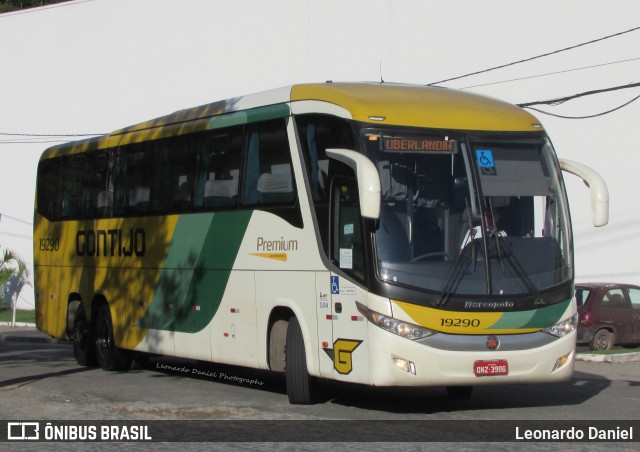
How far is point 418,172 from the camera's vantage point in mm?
11469

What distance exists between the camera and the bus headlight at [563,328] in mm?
11562

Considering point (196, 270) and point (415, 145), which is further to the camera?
point (196, 270)

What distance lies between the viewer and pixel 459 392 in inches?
525

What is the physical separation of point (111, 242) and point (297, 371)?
5.92m

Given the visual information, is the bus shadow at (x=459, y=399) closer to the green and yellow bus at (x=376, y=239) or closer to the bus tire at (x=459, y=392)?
the bus tire at (x=459, y=392)

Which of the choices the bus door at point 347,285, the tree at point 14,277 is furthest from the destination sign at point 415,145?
the tree at point 14,277

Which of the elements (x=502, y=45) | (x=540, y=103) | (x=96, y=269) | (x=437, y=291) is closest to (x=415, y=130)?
(x=437, y=291)

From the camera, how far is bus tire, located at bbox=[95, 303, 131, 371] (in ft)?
56.9

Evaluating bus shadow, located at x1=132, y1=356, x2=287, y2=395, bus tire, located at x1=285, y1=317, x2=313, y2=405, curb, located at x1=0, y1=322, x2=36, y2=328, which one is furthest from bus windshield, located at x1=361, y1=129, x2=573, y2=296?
curb, located at x1=0, y1=322, x2=36, y2=328

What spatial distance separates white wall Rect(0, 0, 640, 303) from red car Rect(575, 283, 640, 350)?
316cm

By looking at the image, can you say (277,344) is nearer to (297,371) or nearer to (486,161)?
(297,371)

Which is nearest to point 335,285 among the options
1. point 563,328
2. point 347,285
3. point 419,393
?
point 347,285

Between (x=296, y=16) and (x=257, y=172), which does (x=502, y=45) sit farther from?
(x=257, y=172)

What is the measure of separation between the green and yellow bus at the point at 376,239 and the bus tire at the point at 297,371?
22mm
